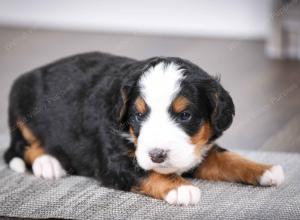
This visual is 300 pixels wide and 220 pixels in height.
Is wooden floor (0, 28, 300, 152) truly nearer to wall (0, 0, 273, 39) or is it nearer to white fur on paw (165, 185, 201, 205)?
wall (0, 0, 273, 39)

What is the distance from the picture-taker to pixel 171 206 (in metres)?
3.05

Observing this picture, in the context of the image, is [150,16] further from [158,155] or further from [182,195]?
[158,155]

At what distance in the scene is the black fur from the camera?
3086 millimetres

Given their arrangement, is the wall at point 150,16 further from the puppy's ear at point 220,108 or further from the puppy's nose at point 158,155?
the puppy's nose at point 158,155

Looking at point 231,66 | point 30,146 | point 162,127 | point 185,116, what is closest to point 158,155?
point 162,127

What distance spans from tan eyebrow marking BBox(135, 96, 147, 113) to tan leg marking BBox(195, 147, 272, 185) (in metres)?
0.54

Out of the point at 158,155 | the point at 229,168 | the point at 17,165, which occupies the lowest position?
the point at 17,165

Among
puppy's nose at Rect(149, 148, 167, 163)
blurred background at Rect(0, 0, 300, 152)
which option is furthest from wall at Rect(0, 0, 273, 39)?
puppy's nose at Rect(149, 148, 167, 163)

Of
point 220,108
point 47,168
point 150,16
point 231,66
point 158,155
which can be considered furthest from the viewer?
point 150,16

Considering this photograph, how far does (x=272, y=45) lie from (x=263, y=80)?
3.84 feet

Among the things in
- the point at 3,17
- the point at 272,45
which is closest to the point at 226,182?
the point at 272,45

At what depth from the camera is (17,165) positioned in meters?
3.67

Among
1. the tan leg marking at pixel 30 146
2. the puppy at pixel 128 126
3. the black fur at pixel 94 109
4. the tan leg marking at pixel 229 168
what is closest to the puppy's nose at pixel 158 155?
the puppy at pixel 128 126

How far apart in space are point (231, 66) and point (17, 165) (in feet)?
11.6
